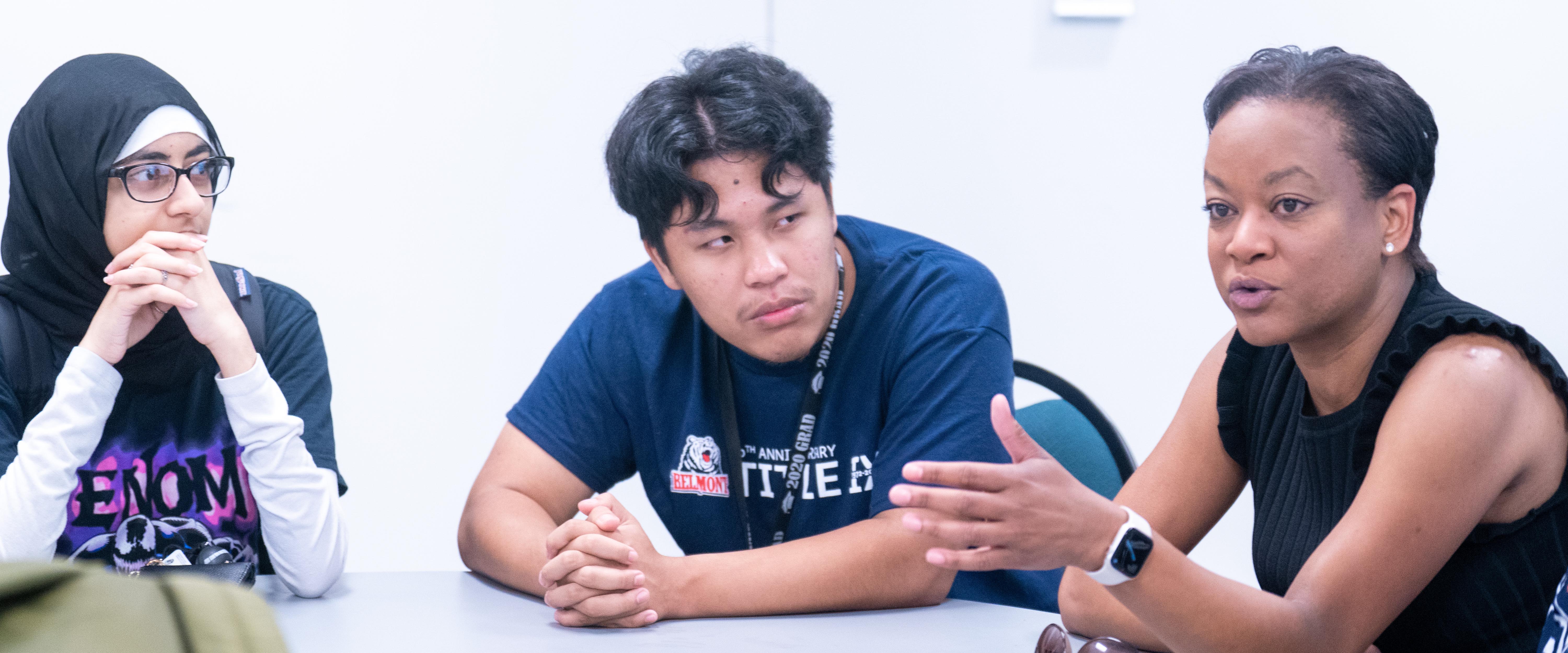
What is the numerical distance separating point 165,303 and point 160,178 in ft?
0.64

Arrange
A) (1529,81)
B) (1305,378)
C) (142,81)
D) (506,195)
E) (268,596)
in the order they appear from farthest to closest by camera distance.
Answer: (506,195) → (1529,81) → (142,81) → (268,596) → (1305,378)

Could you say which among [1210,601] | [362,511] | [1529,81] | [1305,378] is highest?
[1529,81]

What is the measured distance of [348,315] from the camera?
2.80m

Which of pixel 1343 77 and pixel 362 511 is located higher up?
pixel 1343 77

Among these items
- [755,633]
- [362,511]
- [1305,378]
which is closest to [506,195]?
[362,511]

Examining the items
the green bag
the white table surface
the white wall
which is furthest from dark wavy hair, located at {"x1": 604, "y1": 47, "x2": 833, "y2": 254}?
the white wall

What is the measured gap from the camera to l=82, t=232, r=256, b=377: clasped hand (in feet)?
5.20

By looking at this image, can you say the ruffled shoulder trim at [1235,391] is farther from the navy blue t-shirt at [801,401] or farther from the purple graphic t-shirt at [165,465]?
the purple graphic t-shirt at [165,465]

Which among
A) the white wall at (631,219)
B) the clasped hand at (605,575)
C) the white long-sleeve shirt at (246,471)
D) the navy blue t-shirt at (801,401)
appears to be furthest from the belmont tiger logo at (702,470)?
the white wall at (631,219)

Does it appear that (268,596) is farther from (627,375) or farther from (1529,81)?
(1529,81)

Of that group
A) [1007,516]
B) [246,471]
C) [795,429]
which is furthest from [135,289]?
[1007,516]

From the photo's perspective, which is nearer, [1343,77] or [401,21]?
[1343,77]

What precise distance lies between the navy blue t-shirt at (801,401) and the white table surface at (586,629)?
0.19 meters

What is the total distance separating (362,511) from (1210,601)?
230cm
